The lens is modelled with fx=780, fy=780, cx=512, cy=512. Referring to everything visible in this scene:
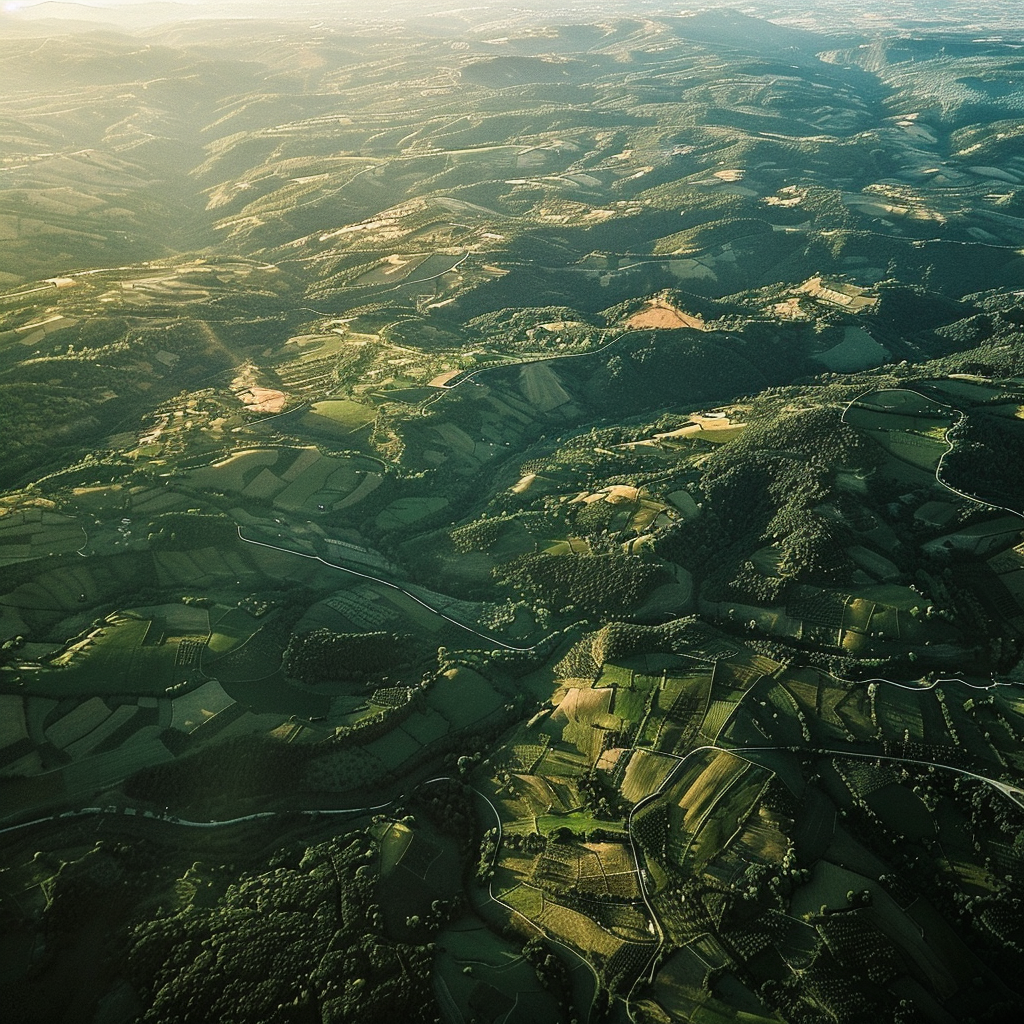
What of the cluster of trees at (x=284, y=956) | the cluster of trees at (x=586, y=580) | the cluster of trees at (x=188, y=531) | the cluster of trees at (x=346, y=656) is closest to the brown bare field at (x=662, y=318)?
the cluster of trees at (x=586, y=580)

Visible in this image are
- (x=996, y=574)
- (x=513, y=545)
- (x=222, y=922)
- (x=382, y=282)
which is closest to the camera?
(x=222, y=922)

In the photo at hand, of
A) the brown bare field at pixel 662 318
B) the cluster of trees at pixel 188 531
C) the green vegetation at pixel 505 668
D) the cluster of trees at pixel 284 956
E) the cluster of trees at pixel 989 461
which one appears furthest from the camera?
the brown bare field at pixel 662 318

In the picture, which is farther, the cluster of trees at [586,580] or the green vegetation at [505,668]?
the cluster of trees at [586,580]

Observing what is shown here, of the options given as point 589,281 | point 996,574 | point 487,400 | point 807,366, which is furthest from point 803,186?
point 996,574

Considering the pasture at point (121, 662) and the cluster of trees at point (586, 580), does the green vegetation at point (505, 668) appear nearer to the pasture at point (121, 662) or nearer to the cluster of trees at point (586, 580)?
the cluster of trees at point (586, 580)

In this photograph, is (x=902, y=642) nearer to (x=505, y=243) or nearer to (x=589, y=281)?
(x=589, y=281)

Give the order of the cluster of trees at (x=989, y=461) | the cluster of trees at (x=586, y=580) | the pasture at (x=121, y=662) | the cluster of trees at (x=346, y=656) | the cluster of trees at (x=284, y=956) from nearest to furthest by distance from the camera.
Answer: the cluster of trees at (x=284, y=956) → the pasture at (x=121, y=662) → the cluster of trees at (x=346, y=656) → the cluster of trees at (x=586, y=580) → the cluster of trees at (x=989, y=461)

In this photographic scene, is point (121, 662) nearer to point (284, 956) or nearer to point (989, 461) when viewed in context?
point (284, 956)

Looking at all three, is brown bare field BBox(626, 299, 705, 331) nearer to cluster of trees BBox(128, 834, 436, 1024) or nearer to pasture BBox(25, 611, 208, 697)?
pasture BBox(25, 611, 208, 697)

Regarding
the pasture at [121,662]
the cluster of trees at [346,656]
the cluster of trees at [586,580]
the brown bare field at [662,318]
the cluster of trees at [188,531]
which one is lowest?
the brown bare field at [662,318]
